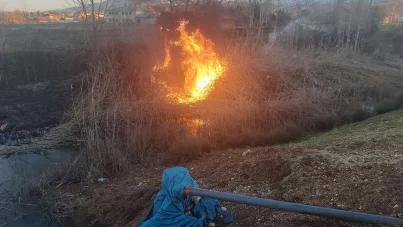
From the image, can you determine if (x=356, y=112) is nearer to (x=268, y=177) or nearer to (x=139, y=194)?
(x=268, y=177)

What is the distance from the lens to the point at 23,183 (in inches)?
364

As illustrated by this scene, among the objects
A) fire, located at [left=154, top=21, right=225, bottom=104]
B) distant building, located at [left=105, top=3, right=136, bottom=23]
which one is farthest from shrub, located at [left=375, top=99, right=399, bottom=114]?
distant building, located at [left=105, top=3, right=136, bottom=23]

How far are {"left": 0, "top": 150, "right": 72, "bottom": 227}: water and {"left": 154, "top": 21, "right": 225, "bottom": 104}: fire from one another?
666 centimetres

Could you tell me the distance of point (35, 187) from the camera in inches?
350

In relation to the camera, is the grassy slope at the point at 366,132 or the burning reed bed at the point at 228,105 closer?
the grassy slope at the point at 366,132

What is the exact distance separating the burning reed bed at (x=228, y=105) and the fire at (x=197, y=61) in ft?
1.88

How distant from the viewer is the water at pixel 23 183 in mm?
7973

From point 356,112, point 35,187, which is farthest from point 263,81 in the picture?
point 35,187

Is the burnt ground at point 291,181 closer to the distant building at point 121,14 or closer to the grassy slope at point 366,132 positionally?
the grassy slope at point 366,132

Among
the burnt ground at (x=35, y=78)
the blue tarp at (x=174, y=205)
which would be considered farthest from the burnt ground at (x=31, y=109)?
the blue tarp at (x=174, y=205)

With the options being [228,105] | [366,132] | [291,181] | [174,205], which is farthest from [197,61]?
[174,205]

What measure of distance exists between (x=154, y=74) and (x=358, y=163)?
39.6 ft

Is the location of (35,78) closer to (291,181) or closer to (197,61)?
(197,61)

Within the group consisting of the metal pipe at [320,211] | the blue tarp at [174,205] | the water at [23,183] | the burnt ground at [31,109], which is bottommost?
the water at [23,183]
